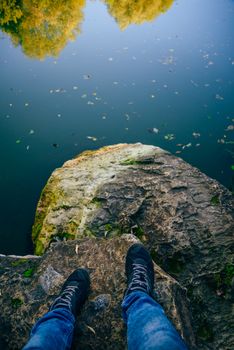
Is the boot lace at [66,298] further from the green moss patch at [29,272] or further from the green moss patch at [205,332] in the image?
the green moss patch at [205,332]

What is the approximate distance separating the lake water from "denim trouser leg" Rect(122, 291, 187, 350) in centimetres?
303

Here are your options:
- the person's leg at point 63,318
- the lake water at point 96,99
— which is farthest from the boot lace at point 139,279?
the lake water at point 96,99

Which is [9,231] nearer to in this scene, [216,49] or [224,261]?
[224,261]

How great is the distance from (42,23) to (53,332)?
1182 cm

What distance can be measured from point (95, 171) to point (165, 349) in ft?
11.5

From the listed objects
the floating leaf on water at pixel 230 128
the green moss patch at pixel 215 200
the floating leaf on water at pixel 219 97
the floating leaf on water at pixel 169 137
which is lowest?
the green moss patch at pixel 215 200

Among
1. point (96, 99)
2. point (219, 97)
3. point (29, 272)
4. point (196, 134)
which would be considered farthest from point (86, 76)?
point (29, 272)

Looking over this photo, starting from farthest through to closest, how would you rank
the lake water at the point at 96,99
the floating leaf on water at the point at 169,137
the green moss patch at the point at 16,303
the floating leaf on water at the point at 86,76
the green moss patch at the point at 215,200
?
the floating leaf on water at the point at 86,76 < the floating leaf on water at the point at 169,137 < the lake water at the point at 96,99 < the green moss patch at the point at 215,200 < the green moss patch at the point at 16,303

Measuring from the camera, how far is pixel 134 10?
14.9 metres

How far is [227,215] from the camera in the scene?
161 inches

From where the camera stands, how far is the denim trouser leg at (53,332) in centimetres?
208

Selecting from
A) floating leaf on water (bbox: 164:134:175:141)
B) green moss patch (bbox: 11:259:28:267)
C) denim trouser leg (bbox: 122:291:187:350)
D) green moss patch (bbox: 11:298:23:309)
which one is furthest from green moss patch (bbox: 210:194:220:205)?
floating leaf on water (bbox: 164:134:175:141)

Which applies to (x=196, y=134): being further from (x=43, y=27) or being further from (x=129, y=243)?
(x=43, y=27)

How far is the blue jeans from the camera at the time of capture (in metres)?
1.99
